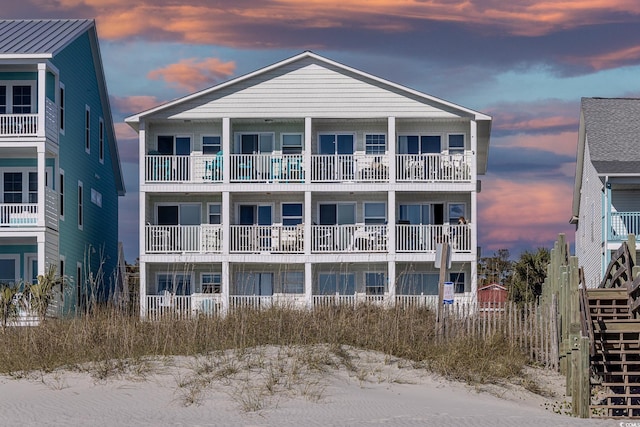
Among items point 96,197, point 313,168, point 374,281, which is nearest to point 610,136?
point 374,281

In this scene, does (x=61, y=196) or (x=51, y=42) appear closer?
(x=51, y=42)

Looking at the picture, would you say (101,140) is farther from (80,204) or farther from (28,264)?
(28,264)

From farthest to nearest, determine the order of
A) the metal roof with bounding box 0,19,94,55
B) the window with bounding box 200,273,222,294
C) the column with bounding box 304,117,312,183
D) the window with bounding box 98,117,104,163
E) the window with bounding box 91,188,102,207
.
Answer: the window with bounding box 98,117,104,163 < the window with bounding box 91,188,102,207 < the window with bounding box 200,273,222,294 < the column with bounding box 304,117,312,183 < the metal roof with bounding box 0,19,94,55

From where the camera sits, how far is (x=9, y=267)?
130 ft

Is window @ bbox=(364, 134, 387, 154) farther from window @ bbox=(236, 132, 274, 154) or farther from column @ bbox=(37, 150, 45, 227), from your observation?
column @ bbox=(37, 150, 45, 227)

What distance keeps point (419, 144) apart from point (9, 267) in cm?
1538

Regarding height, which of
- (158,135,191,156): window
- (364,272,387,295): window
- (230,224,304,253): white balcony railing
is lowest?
(364,272,387,295): window

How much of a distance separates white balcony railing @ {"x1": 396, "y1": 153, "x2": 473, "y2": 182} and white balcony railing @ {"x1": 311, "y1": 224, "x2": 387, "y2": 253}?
215cm

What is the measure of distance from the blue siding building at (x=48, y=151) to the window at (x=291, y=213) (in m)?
6.86

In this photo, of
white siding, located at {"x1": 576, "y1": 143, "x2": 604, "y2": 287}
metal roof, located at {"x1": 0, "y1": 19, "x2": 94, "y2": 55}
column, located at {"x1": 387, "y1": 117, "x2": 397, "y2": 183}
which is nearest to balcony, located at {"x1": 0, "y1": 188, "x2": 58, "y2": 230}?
metal roof, located at {"x1": 0, "y1": 19, "x2": 94, "y2": 55}

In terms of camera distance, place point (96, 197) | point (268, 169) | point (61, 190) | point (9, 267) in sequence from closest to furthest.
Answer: point (9, 267)
point (61, 190)
point (268, 169)
point (96, 197)

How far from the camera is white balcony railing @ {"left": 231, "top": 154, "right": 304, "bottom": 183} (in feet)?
137

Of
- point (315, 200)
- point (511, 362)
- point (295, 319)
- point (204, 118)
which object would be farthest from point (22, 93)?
point (511, 362)

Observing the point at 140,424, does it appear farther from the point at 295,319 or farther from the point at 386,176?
the point at 386,176
